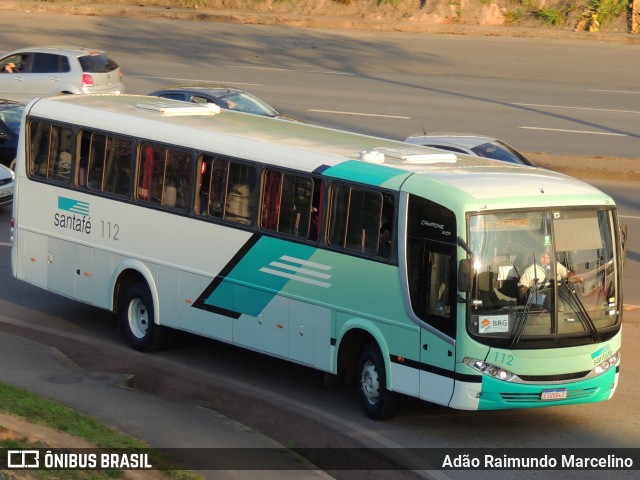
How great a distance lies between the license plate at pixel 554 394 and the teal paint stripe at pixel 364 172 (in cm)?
237

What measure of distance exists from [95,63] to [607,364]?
2096 cm

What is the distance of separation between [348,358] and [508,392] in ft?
5.90

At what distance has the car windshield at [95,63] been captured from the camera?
29609 millimetres

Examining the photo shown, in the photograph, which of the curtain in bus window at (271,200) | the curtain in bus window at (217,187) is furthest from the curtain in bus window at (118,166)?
the curtain in bus window at (271,200)

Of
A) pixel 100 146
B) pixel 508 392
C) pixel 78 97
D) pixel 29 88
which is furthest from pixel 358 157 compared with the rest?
pixel 29 88

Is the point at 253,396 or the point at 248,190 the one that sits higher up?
the point at 248,190

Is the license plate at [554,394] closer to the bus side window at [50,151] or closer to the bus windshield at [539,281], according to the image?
the bus windshield at [539,281]

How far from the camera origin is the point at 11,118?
946 inches

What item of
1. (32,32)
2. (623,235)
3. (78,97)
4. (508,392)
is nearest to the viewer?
(508,392)

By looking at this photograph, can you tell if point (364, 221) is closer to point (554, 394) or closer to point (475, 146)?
point (554, 394)

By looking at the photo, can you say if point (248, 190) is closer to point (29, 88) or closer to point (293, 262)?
point (293, 262)

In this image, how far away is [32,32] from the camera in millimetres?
40188

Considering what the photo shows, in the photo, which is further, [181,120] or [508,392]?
[181,120]

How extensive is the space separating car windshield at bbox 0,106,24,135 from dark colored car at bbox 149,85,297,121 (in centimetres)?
283
